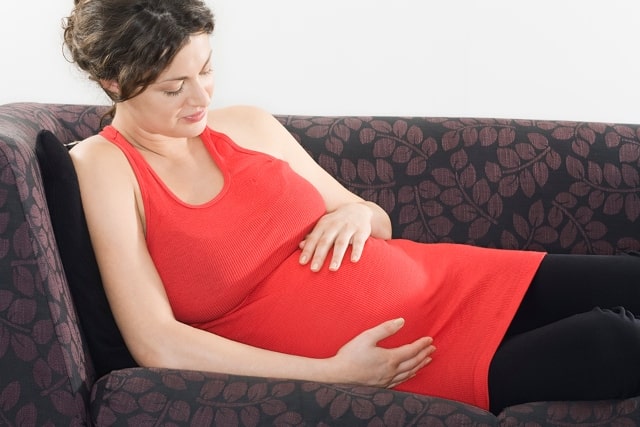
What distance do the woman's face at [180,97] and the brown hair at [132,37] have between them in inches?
0.9

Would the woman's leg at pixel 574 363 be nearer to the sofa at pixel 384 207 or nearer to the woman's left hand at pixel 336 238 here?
the sofa at pixel 384 207

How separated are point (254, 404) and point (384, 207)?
79cm

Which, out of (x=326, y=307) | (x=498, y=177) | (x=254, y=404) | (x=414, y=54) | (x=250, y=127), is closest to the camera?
(x=254, y=404)

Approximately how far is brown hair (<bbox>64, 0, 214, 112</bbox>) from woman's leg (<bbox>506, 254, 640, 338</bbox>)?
82 centimetres

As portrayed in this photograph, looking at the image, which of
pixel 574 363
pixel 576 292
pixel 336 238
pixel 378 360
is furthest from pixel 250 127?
pixel 574 363

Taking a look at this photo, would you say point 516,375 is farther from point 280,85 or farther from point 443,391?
point 280,85

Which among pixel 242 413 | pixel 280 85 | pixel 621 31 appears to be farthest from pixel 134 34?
pixel 621 31

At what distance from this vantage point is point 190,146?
1929 mm

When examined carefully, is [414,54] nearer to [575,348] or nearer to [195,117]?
[195,117]

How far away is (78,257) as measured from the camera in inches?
64.7

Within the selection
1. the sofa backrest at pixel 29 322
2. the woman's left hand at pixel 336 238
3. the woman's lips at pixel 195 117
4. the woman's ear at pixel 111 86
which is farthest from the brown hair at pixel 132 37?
the woman's left hand at pixel 336 238

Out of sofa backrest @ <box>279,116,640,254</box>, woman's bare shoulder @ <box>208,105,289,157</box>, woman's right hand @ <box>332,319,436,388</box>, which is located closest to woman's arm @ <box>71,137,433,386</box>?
woman's right hand @ <box>332,319,436,388</box>

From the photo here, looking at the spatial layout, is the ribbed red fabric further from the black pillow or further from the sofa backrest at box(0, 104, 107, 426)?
the sofa backrest at box(0, 104, 107, 426)

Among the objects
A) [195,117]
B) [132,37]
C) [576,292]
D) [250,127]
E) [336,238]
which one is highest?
[132,37]
